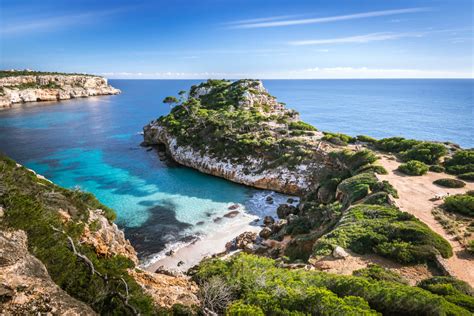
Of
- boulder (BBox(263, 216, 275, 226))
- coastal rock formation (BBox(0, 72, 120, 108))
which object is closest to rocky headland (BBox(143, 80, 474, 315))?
boulder (BBox(263, 216, 275, 226))

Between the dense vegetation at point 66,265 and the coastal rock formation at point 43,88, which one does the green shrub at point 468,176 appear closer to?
the dense vegetation at point 66,265

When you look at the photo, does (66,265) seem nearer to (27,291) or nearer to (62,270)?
(62,270)

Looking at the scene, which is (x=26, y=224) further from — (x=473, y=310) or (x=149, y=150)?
(x=149, y=150)

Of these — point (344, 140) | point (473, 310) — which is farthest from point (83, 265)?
point (344, 140)

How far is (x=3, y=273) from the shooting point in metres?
5.61

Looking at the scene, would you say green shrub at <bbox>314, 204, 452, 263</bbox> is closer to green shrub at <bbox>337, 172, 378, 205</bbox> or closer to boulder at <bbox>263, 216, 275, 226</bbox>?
green shrub at <bbox>337, 172, 378, 205</bbox>

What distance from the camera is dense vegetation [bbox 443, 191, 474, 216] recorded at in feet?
57.9

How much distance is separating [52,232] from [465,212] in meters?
22.5

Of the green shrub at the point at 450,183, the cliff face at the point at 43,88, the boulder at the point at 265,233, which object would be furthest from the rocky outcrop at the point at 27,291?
the cliff face at the point at 43,88

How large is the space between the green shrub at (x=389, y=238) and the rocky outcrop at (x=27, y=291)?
12543 millimetres

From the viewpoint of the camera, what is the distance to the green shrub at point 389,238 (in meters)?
13.8

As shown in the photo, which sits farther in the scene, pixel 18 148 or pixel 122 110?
pixel 122 110

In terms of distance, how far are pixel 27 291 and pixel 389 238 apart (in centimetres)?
1586

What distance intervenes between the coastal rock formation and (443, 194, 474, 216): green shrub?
124714 mm
